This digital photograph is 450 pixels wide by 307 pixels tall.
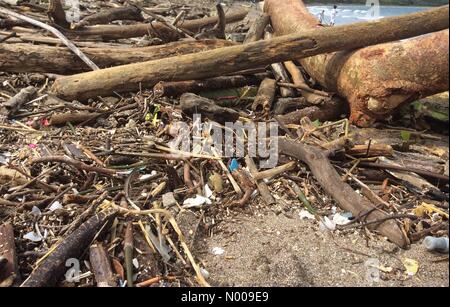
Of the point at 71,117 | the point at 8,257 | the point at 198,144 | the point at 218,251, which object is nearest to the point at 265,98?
the point at 198,144

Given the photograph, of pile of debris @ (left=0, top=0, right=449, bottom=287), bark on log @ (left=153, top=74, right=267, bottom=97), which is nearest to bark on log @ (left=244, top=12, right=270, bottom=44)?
pile of debris @ (left=0, top=0, right=449, bottom=287)

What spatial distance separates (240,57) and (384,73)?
4.07ft

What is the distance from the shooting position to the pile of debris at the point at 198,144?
8.25 ft

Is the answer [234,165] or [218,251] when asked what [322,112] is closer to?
[234,165]

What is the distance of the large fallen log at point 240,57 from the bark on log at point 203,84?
3.2 inches

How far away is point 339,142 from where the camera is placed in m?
3.21

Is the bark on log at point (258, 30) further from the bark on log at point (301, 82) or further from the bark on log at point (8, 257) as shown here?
the bark on log at point (8, 257)

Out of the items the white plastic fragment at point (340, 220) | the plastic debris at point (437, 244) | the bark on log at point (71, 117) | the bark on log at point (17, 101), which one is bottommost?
the white plastic fragment at point (340, 220)

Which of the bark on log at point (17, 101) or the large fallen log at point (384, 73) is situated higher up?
the large fallen log at point (384, 73)

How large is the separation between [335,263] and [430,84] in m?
1.61

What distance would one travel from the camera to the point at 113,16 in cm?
626

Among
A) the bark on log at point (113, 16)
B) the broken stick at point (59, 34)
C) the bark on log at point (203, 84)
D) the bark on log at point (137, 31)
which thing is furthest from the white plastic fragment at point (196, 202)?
the bark on log at point (113, 16)

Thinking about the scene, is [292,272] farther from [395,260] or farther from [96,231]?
[96,231]

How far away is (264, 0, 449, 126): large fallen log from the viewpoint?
3135 mm
